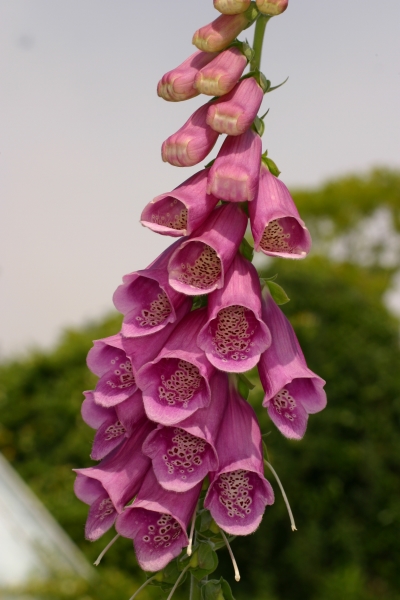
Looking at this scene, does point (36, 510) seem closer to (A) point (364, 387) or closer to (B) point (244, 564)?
(B) point (244, 564)

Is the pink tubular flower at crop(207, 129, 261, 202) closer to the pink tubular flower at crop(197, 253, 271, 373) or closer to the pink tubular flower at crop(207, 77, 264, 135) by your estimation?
the pink tubular flower at crop(207, 77, 264, 135)

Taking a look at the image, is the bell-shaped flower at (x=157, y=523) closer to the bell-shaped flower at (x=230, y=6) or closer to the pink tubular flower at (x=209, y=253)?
the pink tubular flower at (x=209, y=253)

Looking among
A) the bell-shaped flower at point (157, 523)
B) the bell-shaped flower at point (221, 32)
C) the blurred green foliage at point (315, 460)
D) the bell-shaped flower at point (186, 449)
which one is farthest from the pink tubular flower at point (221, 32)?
the blurred green foliage at point (315, 460)

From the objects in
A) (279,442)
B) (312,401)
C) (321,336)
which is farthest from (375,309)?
(312,401)

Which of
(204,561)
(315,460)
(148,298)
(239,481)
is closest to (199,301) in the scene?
(148,298)

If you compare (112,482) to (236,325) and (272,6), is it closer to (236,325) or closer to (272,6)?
(236,325)

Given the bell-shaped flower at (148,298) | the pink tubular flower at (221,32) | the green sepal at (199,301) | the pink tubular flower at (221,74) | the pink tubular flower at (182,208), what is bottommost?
the green sepal at (199,301)
